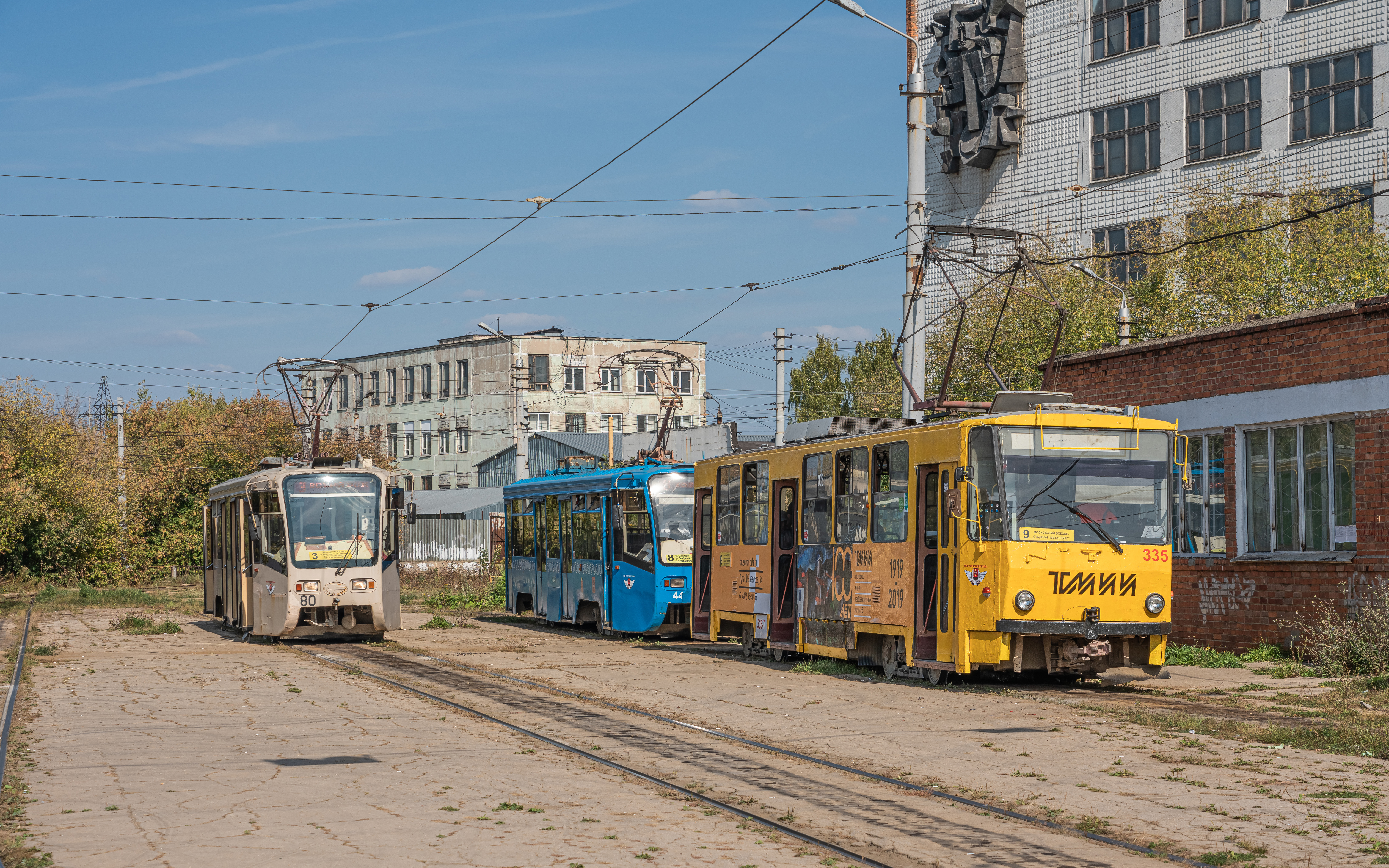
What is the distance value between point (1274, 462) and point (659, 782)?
12167 mm

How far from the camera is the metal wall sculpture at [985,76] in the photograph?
47.8m

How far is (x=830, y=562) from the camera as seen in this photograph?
60.9ft

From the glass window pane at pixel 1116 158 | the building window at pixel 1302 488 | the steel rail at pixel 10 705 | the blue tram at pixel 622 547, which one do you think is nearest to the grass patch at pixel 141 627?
the steel rail at pixel 10 705

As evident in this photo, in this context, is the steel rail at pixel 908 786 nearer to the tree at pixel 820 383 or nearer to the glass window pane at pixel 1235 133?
the glass window pane at pixel 1235 133

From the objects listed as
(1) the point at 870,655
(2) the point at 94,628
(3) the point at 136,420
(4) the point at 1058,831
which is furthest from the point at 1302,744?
(3) the point at 136,420

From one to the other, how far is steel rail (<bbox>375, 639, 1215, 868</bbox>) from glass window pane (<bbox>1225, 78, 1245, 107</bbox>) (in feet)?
105

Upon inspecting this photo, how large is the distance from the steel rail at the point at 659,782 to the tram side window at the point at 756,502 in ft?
18.5

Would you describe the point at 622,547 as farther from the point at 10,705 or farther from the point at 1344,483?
the point at 1344,483

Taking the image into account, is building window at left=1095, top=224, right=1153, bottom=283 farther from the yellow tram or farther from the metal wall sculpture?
the yellow tram

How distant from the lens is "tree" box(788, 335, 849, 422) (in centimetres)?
7519

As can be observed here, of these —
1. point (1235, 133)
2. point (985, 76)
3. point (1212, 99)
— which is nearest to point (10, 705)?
point (1235, 133)

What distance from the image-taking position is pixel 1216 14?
137ft

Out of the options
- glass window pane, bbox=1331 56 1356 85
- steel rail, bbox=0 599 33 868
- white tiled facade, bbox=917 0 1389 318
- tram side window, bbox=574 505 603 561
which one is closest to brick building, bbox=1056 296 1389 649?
tram side window, bbox=574 505 603 561

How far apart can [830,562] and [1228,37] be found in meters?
29.4
